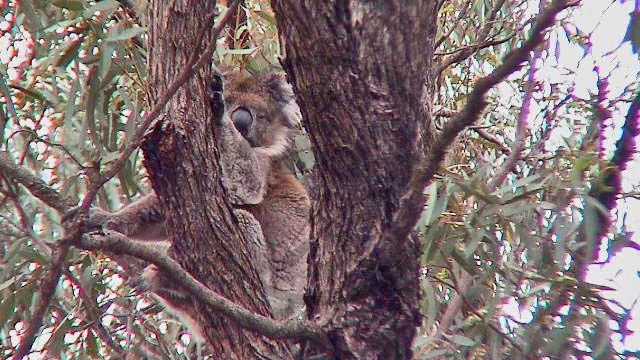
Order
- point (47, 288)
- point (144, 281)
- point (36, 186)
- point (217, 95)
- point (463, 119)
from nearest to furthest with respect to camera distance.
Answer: point (463, 119)
point (47, 288)
point (36, 186)
point (144, 281)
point (217, 95)

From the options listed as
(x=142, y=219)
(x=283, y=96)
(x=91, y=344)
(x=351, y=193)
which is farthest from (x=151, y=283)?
(x=283, y=96)

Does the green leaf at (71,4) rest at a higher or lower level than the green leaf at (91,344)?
higher

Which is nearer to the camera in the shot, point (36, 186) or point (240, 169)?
point (36, 186)

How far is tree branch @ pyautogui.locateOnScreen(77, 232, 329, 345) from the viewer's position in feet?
5.30

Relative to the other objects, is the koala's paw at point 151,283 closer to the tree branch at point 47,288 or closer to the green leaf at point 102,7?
the green leaf at point 102,7

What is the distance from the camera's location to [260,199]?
351cm

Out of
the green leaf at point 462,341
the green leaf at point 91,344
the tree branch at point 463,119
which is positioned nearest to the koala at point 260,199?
the green leaf at point 91,344

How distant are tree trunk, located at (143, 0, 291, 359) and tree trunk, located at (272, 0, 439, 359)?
18.9 inches

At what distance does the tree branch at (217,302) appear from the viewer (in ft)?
5.30

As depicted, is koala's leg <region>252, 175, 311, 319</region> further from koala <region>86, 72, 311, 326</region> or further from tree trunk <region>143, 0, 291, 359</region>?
tree trunk <region>143, 0, 291, 359</region>

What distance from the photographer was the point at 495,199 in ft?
6.97

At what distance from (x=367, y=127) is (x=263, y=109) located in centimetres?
236

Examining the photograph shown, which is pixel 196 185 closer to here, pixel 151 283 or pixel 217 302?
pixel 217 302

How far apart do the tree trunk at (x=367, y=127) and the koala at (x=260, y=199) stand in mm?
1040
